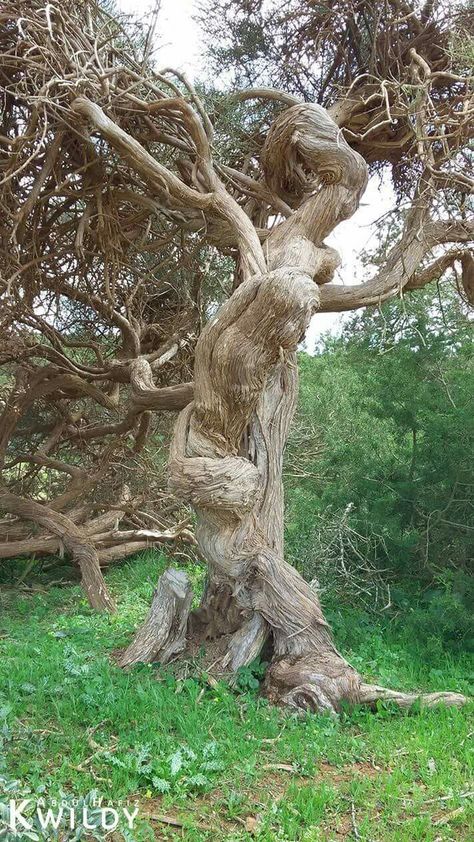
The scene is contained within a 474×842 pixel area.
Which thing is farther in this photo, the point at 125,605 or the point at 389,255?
the point at 125,605

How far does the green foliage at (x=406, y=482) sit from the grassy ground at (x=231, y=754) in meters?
1.01

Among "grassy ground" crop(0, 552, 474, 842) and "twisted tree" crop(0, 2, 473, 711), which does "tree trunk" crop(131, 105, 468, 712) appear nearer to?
"twisted tree" crop(0, 2, 473, 711)

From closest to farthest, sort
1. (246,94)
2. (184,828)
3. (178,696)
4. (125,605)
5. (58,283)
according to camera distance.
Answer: (184,828) < (178,696) < (246,94) < (58,283) < (125,605)

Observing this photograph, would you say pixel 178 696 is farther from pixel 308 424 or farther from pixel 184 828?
pixel 308 424

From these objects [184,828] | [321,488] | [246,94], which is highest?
[246,94]

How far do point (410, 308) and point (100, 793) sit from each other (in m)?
4.64

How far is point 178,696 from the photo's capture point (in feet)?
12.8

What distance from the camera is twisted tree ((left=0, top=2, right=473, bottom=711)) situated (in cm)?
415

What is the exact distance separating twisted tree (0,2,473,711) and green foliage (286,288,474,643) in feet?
2.09

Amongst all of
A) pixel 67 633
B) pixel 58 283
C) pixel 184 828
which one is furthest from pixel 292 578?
pixel 58 283

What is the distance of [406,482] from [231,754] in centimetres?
308

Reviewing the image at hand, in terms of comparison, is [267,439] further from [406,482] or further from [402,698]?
[402,698]

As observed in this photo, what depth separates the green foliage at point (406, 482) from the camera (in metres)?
5.49

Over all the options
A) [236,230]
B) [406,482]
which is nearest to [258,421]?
[236,230]
